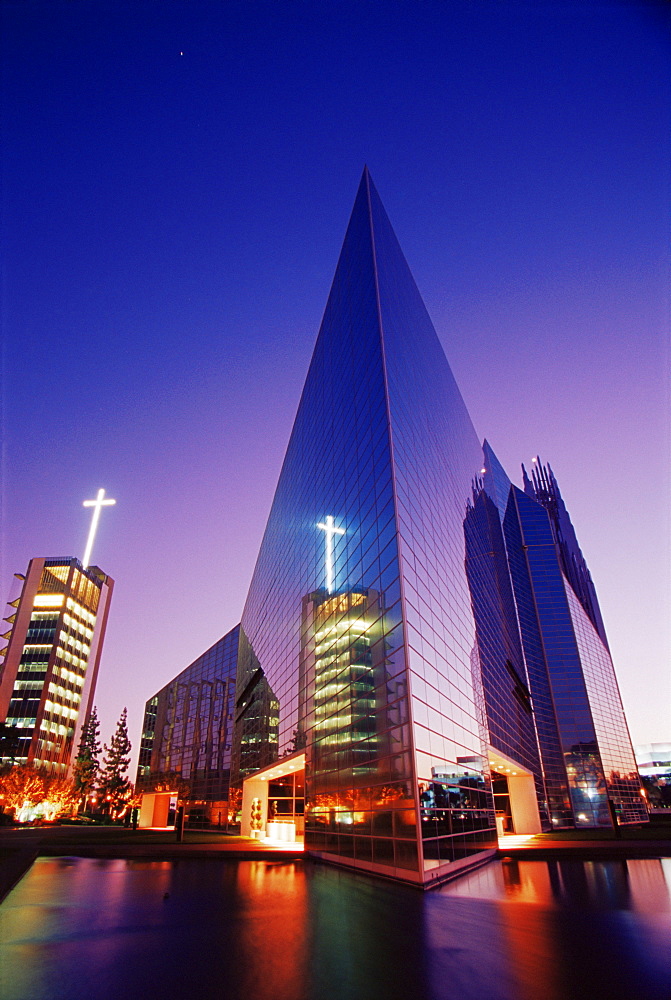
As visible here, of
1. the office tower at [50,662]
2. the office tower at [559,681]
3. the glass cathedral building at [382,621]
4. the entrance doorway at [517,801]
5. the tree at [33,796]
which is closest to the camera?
the glass cathedral building at [382,621]

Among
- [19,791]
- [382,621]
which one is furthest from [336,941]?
[19,791]

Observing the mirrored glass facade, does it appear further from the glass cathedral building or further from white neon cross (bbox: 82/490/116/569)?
white neon cross (bbox: 82/490/116/569)

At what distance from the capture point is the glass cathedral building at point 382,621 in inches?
752

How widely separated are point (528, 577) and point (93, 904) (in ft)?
319

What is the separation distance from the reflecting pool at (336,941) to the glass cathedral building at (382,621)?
4.50 metres

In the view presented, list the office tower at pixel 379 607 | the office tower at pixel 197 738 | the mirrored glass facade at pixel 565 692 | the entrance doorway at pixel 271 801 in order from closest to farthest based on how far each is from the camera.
Result: the office tower at pixel 379 607 → the entrance doorway at pixel 271 801 → the office tower at pixel 197 738 → the mirrored glass facade at pixel 565 692

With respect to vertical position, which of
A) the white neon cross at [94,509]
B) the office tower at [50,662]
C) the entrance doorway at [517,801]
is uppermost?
the white neon cross at [94,509]

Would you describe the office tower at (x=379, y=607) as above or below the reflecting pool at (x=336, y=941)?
above

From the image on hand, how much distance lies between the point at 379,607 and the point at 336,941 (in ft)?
43.9

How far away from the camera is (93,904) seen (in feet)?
40.0

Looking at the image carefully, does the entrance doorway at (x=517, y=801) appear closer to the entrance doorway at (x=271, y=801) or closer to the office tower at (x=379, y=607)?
the entrance doorway at (x=271, y=801)

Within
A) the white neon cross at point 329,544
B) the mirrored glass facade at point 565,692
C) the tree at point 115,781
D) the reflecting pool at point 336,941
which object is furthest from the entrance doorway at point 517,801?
the tree at point 115,781

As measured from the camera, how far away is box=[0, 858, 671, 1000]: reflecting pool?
6262 millimetres

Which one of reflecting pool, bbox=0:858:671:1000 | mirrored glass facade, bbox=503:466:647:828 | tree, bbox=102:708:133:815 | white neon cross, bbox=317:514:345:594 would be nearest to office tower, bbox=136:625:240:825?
tree, bbox=102:708:133:815
